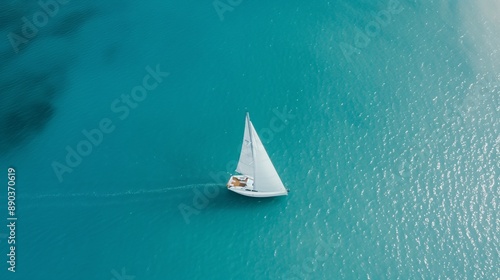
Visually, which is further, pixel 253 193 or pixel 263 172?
pixel 253 193

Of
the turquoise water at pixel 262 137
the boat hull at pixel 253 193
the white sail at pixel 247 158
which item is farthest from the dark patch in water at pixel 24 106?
the boat hull at pixel 253 193

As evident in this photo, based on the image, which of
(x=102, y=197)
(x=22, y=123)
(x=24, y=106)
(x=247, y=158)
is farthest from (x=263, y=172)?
(x=24, y=106)

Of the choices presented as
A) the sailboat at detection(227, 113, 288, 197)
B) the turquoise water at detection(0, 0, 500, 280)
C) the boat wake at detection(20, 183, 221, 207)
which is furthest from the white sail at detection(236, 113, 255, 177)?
the boat wake at detection(20, 183, 221, 207)

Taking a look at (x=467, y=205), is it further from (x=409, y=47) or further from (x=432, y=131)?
(x=409, y=47)

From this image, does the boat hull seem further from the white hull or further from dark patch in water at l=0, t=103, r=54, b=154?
dark patch in water at l=0, t=103, r=54, b=154

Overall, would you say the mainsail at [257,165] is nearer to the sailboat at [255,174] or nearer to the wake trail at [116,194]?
the sailboat at [255,174]

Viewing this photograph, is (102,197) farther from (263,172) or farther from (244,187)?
(263,172)
